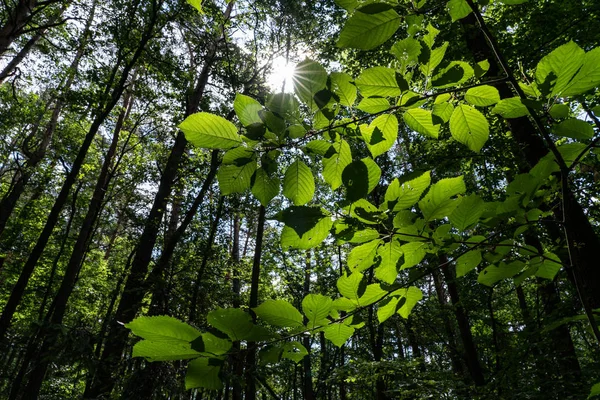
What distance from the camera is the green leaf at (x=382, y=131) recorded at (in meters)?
0.71

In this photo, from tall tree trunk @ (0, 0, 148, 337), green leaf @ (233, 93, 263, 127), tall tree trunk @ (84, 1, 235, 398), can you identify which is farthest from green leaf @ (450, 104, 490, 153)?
tall tree trunk @ (0, 0, 148, 337)

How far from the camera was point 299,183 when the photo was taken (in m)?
0.68

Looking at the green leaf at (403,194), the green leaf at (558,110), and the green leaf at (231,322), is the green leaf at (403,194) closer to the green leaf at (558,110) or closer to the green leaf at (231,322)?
the green leaf at (558,110)

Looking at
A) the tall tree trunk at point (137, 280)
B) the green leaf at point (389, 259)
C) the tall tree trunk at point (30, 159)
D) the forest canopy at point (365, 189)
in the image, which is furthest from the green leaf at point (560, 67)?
the tall tree trunk at point (30, 159)

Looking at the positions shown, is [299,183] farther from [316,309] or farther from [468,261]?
[468,261]

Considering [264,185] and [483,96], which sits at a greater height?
[483,96]

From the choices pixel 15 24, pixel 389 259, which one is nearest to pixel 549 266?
pixel 389 259

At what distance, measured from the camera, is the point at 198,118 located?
1.89ft

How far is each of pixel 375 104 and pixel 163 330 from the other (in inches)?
22.0

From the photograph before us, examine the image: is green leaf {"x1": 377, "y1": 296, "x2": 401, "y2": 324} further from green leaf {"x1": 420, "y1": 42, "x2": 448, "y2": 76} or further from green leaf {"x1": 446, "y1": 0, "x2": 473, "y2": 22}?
green leaf {"x1": 446, "y1": 0, "x2": 473, "y2": 22}

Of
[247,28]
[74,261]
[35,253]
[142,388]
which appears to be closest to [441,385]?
[142,388]

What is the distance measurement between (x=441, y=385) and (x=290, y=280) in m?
7.36

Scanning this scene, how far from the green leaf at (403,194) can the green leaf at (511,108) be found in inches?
8.6

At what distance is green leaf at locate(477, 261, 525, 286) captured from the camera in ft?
2.87
